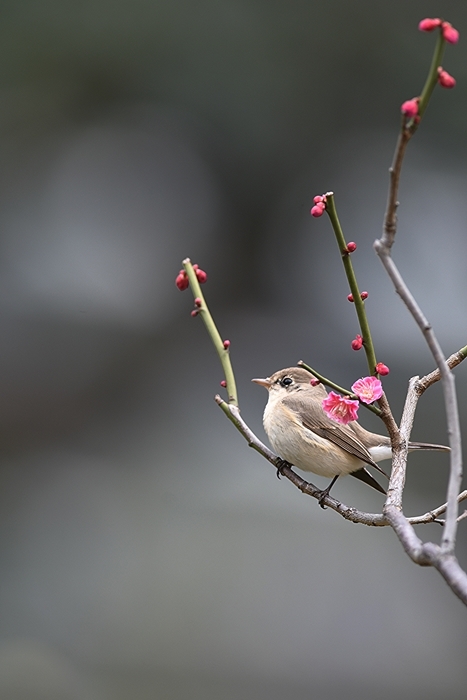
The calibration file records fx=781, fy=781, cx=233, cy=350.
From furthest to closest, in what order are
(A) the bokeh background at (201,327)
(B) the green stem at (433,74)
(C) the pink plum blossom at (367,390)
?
1. (A) the bokeh background at (201,327)
2. (C) the pink plum blossom at (367,390)
3. (B) the green stem at (433,74)

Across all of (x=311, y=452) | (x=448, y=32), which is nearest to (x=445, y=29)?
(x=448, y=32)

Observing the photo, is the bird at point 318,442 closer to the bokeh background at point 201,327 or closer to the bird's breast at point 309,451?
the bird's breast at point 309,451

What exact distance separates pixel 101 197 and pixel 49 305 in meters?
1.05

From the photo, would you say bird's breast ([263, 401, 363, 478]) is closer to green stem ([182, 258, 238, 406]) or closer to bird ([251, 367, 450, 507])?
bird ([251, 367, 450, 507])

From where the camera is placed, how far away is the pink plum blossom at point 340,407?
1.60 metres

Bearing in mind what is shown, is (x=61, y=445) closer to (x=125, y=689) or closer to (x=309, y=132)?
(x=125, y=689)

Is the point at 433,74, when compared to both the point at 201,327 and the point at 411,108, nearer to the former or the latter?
the point at 411,108

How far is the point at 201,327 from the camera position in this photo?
673cm

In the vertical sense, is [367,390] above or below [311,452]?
below

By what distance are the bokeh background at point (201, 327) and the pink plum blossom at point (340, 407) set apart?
4.25 m

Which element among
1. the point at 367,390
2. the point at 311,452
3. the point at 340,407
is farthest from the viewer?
the point at 311,452

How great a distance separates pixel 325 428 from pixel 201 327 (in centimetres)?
378

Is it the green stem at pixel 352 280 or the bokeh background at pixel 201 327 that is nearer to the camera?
the green stem at pixel 352 280

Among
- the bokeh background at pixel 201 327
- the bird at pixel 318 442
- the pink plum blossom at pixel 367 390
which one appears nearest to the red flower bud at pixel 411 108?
the pink plum blossom at pixel 367 390
